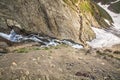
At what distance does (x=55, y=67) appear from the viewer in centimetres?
2508

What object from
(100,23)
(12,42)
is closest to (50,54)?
(12,42)

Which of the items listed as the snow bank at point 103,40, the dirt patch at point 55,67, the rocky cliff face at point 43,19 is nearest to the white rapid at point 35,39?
the rocky cliff face at point 43,19

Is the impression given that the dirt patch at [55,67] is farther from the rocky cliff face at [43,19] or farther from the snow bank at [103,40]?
the snow bank at [103,40]

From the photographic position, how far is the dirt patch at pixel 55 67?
23109 mm

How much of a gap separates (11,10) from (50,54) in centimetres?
1383

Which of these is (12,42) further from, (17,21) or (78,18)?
(78,18)

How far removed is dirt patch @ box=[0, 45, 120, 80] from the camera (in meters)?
23.1

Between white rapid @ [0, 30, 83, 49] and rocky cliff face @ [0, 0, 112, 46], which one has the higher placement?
rocky cliff face @ [0, 0, 112, 46]

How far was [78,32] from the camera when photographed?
47.7 meters

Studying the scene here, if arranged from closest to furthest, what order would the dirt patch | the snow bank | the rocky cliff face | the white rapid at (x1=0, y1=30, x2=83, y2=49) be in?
the dirt patch → the white rapid at (x1=0, y1=30, x2=83, y2=49) → the rocky cliff face → the snow bank

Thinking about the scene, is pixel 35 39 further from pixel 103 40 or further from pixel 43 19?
pixel 103 40

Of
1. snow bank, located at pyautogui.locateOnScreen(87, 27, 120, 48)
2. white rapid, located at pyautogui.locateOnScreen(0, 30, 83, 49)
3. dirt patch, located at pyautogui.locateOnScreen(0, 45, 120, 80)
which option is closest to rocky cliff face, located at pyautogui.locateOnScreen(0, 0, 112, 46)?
white rapid, located at pyautogui.locateOnScreen(0, 30, 83, 49)

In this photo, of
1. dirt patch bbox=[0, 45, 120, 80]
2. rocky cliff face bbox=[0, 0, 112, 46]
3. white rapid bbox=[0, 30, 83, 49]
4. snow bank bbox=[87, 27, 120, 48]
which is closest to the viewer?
dirt patch bbox=[0, 45, 120, 80]

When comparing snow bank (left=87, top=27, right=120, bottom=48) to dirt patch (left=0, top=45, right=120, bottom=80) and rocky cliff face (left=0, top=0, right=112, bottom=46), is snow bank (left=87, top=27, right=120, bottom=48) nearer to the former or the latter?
rocky cliff face (left=0, top=0, right=112, bottom=46)
